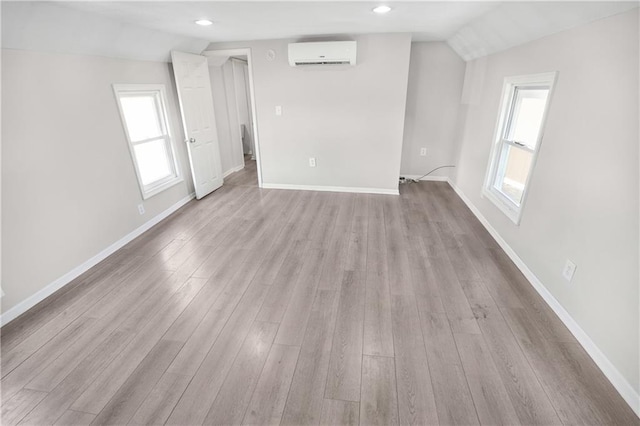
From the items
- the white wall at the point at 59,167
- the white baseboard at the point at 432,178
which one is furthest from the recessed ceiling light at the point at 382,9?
the white baseboard at the point at 432,178

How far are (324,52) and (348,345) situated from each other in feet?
11.0

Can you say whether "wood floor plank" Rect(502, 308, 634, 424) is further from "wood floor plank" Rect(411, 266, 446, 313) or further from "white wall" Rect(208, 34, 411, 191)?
"white wall" Rect(208, 34, 411, 191)

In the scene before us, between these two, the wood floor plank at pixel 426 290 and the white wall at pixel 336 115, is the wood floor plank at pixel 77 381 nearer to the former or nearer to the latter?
the wood floor plank at pixel 426 290

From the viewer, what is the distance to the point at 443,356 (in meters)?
1.78

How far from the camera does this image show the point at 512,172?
10.1 ft

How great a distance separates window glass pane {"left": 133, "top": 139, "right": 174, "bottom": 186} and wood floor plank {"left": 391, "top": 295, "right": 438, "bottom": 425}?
10.1 feet

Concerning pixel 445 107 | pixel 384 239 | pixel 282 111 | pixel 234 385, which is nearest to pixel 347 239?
pixel 384 239

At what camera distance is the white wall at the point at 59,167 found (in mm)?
2096

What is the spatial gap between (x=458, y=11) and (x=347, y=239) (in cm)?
228

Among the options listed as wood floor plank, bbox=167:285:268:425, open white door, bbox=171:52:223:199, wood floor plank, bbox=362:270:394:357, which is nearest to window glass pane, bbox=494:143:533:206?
wood floor plank, bbox=362:270:394:357

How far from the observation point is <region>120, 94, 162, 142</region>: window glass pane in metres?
3.27

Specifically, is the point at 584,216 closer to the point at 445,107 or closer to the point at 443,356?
the point at 443,356

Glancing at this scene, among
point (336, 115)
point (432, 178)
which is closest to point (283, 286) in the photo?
point (336, 115)

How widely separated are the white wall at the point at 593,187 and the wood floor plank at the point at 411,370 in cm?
99
